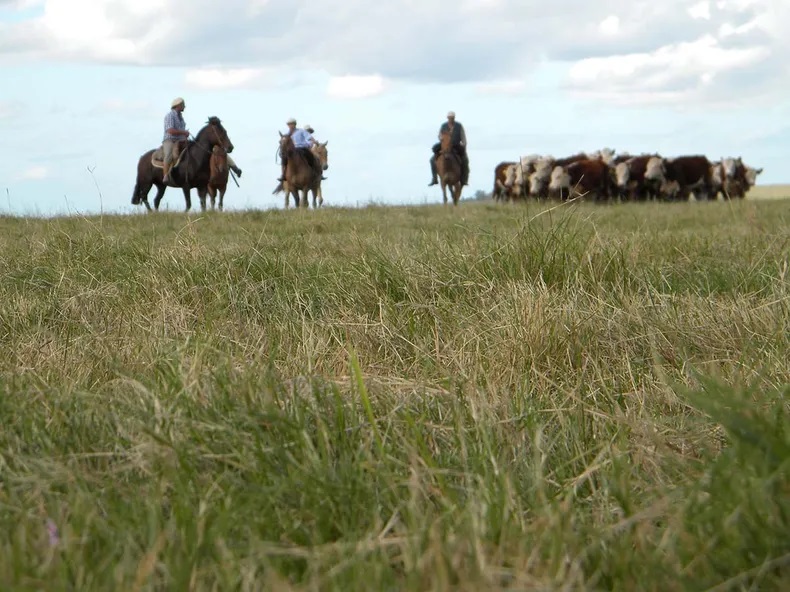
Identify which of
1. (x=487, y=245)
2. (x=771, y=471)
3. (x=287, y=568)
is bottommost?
(x=287, y=568)

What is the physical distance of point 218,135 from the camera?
715 inches

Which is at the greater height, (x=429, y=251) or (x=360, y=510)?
(x=429, y=251)

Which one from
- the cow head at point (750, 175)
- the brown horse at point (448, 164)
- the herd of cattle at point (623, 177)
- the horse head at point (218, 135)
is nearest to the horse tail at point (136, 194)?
the horse head at point (218, 135)

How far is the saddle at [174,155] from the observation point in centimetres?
1802

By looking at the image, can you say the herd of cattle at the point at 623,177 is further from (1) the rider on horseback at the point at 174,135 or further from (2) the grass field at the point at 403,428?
(2) the grass field at the point at 403,428

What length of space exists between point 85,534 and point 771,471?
116 cm

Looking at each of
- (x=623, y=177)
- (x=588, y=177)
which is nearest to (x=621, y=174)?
(x=623, y=177)

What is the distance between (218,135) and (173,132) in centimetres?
82

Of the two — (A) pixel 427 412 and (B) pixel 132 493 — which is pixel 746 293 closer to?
(A) pixel 427 412

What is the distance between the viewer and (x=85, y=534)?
1639 mm

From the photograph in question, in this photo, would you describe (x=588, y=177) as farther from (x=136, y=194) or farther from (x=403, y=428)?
(x=403, y=428)

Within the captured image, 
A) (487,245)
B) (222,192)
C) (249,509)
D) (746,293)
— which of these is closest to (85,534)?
(249,509)

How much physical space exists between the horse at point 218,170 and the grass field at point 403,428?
539 inches

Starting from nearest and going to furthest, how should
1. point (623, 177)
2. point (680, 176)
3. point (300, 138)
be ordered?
1. point (300, 138)
2. point (623, 177)
3. point (680, 176)
